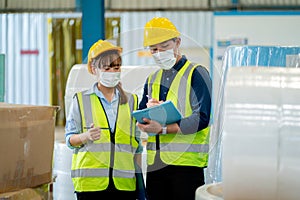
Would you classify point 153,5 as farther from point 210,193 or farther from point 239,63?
point 210,193

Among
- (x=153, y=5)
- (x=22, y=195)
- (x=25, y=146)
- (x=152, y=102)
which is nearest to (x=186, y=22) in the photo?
(x=153, y=5)

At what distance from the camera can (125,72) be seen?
3.66 m

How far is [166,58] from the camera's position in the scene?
3207mm

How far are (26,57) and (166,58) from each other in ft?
22.0

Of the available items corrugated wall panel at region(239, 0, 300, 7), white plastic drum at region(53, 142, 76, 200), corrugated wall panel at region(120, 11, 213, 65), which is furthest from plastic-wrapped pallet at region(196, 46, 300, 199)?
corrugated wall panel at region(239, 0, 300, 7)

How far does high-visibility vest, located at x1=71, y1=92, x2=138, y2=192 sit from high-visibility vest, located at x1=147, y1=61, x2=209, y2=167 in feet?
0.56

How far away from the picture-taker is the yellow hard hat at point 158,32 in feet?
10.6

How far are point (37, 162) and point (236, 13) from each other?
596cm

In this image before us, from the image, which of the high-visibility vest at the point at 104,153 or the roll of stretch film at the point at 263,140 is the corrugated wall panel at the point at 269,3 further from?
the roll of stretch film at the point at 263,140

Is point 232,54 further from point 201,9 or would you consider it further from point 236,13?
point 201,9

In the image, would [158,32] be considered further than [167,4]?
No

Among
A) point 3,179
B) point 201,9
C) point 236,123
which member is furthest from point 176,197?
point 201,9

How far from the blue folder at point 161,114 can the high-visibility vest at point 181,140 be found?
0.06 m

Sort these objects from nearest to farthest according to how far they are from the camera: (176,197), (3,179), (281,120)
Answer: (281,120), (3,179), (176,197)
